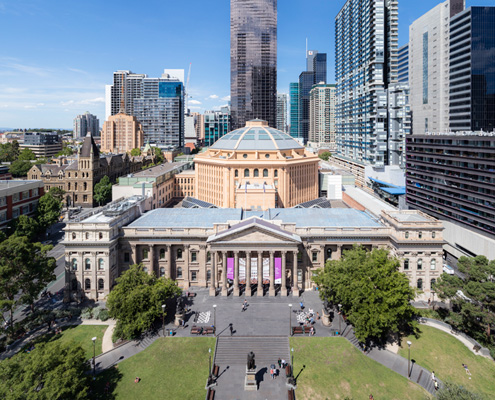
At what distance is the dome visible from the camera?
118 metres

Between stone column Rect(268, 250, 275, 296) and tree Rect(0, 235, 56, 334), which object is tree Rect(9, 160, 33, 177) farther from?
stone column Rect(268, 250, 275, 296)

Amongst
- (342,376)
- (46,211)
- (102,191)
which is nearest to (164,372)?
(342,376)

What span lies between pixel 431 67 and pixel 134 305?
158 meters

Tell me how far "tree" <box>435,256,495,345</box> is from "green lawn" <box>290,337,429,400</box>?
16891 millimetres

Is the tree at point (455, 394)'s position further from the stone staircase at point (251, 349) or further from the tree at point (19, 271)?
the tree at point (19, 271)

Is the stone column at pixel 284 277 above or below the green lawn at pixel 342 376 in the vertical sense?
above

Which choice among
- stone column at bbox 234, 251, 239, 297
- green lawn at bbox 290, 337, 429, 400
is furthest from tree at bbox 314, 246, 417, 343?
stone column at bbox 234, 251, 239, 297

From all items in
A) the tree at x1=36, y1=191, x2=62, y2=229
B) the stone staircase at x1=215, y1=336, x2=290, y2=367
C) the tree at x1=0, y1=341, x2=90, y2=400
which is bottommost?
the stone staircase at x1=215, y1=336, x2=290, y2=367

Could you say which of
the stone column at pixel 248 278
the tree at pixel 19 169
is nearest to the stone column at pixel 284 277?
the stone column at pixel 248 278

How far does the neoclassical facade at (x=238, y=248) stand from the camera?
234ft

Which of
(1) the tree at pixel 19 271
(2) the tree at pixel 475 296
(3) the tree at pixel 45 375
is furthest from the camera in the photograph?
(1) the tree at pixel 19 271

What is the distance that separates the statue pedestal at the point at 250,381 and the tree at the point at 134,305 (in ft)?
60.8

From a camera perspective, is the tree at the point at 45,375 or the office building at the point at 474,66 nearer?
the tree at the point at 45,375

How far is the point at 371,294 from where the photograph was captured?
56875 mm
